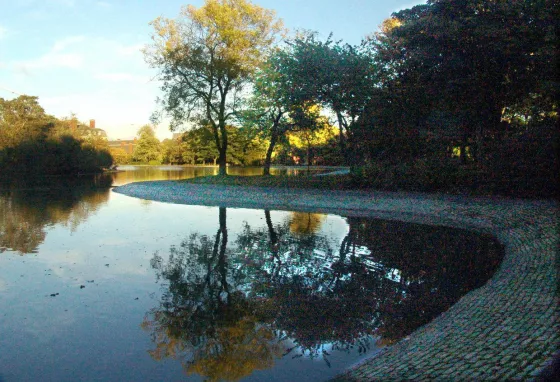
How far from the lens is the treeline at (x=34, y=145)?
45.3 m

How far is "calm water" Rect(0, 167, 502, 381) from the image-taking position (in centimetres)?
439

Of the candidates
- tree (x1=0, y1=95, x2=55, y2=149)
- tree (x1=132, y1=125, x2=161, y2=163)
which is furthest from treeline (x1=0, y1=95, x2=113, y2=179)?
tree (x1=132, y1=125, x2=161, y2=163)

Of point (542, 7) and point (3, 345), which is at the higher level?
point (542, 7)

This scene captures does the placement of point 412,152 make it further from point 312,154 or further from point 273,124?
point 312,154

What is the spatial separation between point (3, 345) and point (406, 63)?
20286 mm

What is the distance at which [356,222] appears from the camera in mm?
14133

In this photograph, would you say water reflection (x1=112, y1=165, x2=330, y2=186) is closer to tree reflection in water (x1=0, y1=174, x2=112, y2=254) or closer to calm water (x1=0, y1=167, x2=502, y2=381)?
tree reflection in water (x1=0, y1=174, x2=112, y2=254)

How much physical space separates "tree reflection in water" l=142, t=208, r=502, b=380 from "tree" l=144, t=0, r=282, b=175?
78.7 feet

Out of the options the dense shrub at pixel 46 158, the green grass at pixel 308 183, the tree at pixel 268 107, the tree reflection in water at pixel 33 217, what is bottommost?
the tree reflection in water at pixel 33 217

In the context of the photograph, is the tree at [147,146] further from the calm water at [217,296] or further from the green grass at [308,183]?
the calm water at [217,296]

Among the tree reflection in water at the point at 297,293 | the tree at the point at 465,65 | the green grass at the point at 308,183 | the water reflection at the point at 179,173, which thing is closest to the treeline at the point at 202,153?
the water reflection at the point at 179,173

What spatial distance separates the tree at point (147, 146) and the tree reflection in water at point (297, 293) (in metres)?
93.8

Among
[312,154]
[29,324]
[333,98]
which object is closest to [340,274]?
[29,324]

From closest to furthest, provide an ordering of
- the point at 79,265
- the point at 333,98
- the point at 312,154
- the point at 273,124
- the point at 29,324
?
the point at 29,324
the point at 79,265
the point at 333,98
the point at 273,124
the point at 312,154
